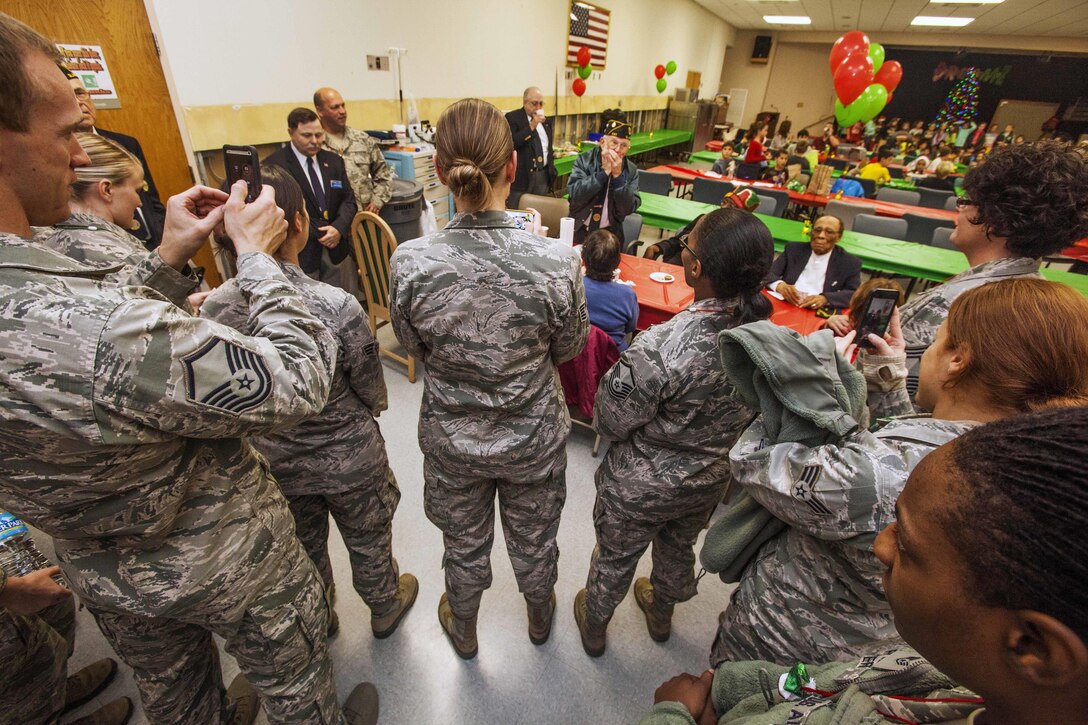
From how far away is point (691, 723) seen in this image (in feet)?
2.25

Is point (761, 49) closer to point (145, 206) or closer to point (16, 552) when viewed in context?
point (145, 206)

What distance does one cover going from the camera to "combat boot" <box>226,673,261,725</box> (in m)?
1.35

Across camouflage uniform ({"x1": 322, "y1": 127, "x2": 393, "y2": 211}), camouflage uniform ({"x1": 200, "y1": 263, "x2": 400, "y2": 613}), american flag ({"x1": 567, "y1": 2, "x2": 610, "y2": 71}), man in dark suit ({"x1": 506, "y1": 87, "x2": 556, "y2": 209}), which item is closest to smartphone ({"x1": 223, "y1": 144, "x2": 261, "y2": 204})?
camouflage uniform ({"x1": 200, "y1": 263, "x2": 400, "y2": 613})

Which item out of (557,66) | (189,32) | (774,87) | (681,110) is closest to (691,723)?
(189,32)

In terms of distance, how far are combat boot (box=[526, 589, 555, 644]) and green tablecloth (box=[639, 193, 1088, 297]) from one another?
2811 mm

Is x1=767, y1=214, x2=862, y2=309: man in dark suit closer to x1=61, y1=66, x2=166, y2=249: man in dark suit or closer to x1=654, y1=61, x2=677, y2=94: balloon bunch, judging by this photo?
x1=61, y1=66, x2=166, y2=249: man in dark suit

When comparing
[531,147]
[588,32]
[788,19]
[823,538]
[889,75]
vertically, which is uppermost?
[788,19]

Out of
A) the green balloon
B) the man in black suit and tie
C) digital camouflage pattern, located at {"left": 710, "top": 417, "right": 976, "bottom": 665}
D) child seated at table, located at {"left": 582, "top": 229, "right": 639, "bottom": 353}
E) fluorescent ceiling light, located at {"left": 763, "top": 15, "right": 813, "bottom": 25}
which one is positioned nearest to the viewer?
digital camouflage pattern, located at {"left": 710, "top": 417, "right": 976, "bottom": 665}

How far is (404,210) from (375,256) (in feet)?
3.75

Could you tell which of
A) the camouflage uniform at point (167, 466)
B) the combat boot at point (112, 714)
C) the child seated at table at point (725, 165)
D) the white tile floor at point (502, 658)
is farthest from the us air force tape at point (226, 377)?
the child seated at table at point (725, 165)

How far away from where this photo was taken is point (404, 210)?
149 inches

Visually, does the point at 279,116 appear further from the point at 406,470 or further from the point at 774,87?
the point at 774,87

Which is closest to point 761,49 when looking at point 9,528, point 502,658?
point 502,658

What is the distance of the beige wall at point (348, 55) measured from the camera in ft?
10.1
